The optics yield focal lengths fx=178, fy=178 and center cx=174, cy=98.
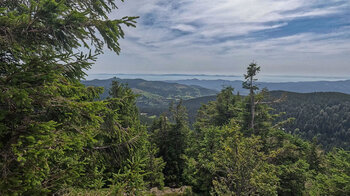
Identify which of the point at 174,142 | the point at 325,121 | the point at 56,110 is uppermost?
the point at 56,110

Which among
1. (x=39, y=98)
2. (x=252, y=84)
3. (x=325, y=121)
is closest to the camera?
(x=39, y=98)

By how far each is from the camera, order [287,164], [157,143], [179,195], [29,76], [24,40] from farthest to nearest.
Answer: [157,143], [179,195], [287,164], [24,40], [29,76]

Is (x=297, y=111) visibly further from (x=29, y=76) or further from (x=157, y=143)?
(x=29, y=76)

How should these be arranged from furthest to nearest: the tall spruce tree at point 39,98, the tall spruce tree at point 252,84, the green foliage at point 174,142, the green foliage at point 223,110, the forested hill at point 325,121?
the forested hill at point 325,121 < the green foliage at point 223,110 < the green foliage at point 174,142 < the tall spruce tree at point 252,84 < the tall spruce tree at point 39,98

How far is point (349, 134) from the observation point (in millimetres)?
146750

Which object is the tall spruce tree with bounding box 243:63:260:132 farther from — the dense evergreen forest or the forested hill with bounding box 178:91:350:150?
the forested hill with bounding box 178:91:350:150

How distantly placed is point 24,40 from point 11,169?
A: 2.92m

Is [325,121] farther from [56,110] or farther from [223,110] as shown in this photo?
[56,110]

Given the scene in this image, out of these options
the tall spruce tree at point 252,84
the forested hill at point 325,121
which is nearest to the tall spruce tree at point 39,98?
the tall spruce tree at point 252,84

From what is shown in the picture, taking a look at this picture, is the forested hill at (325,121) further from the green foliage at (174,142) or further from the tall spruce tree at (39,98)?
the tall spruce tree at (39,98)

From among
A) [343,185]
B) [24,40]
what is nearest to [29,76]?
[24,40]

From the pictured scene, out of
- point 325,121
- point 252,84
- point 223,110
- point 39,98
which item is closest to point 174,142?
point 223,110

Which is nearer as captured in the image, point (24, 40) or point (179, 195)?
point (24, 40)

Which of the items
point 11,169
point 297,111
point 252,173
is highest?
point 11,169
